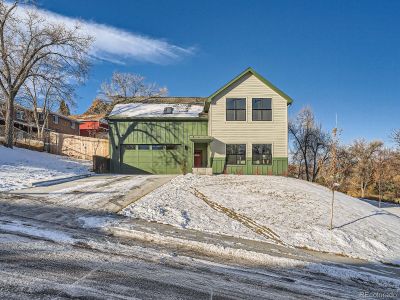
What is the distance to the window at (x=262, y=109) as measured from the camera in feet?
72.1

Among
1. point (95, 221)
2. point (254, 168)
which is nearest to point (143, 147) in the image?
point (254, 168)

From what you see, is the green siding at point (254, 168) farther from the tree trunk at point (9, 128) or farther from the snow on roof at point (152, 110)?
the tree trunk at point (9, 128)

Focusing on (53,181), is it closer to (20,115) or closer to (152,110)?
(152,110)

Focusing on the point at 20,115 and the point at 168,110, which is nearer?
the point at 168,110

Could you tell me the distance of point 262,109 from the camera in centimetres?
2205

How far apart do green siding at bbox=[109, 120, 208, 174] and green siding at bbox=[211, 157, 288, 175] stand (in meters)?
2.52

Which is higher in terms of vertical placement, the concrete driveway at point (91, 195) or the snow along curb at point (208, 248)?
the concrete driveway at point (91, 195)

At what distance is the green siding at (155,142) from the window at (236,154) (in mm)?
2533

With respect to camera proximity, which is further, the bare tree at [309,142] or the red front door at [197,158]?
the bare tree at [309,142]

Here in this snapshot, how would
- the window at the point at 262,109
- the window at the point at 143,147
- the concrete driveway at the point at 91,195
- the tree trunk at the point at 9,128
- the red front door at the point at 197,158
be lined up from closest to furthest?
the concrete driveway at the point at 91,195, the window at the point at 262,109, the window at the point at 143,147, the tree trunk at the point at 9,128, the red front door at the point at 197,158

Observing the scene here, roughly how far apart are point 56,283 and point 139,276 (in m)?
1.18

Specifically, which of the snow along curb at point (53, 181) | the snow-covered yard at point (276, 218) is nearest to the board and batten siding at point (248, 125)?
the snow-covered yard at point (276, 218)

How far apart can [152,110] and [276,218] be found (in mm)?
17026

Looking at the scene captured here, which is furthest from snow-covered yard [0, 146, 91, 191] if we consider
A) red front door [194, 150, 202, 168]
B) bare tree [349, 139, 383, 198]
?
bare tree [349, 139, 383, 198]
